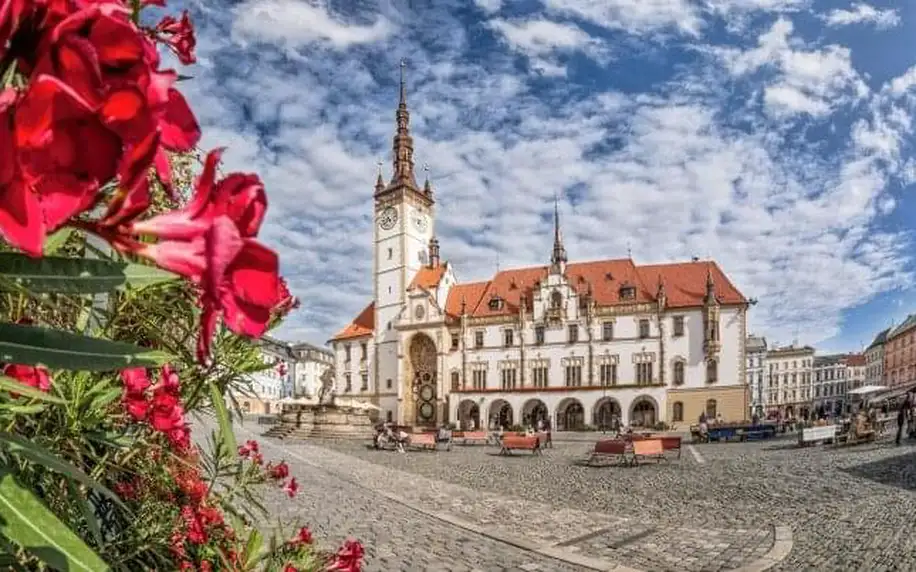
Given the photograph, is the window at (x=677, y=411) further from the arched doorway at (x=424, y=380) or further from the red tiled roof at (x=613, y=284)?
the arched doorway at (x=424, y=380)

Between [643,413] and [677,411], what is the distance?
2.21 metres

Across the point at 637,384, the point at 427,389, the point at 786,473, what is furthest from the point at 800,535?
the point at 427,389

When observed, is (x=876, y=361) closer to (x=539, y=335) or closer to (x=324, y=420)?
(x=539, y=335)

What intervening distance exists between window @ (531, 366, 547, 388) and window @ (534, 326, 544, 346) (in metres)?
1.75

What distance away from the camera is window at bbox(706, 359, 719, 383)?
4053 cm

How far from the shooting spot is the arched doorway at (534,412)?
44.7 metres

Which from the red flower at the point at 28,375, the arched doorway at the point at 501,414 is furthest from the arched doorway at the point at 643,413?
the red flower at the point at 28,375

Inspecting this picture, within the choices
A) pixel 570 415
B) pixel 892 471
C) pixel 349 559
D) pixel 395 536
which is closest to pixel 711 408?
pixel 570 415

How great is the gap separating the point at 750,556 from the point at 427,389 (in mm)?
42230

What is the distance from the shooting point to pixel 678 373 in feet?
137

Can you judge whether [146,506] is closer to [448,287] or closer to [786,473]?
[786,473]

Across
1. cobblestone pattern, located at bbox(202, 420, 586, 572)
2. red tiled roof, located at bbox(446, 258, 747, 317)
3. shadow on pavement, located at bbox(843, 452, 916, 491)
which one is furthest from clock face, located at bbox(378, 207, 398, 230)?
cobblestone pattern, located at bbox(202, 420, 586, 572)

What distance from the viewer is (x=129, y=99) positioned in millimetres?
477

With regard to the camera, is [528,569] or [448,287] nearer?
[528,569]
